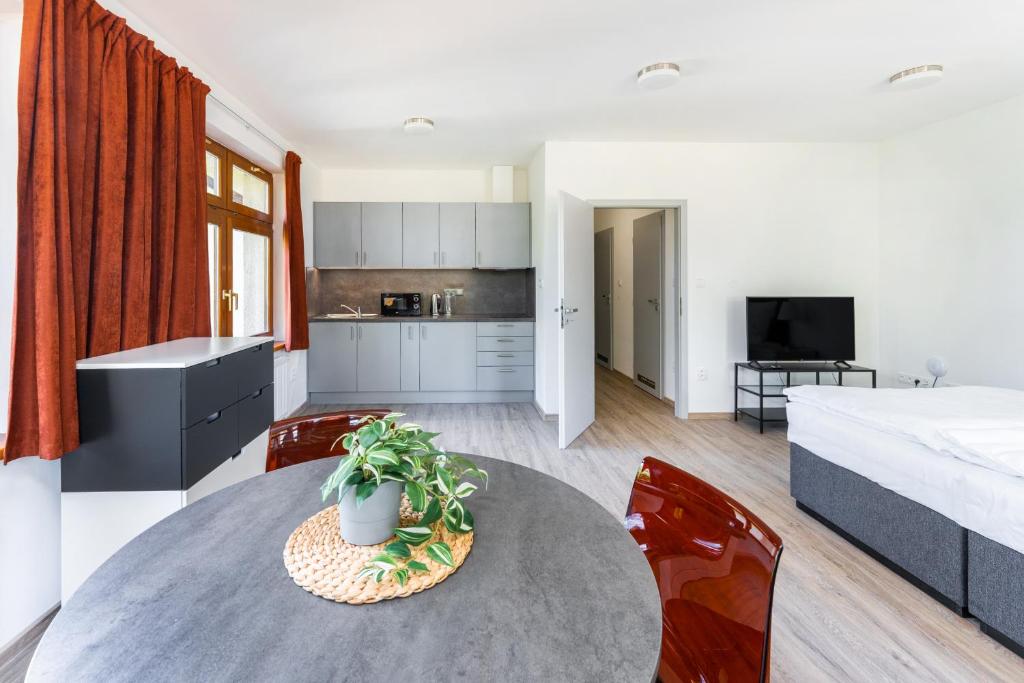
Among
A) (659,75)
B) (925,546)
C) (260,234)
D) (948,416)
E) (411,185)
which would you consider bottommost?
(925,546)

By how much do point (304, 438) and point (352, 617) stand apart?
1.00 metres

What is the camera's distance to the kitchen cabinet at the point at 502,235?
504 cm

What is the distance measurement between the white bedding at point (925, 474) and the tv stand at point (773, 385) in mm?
1634

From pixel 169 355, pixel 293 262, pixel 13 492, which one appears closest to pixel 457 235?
pixel 293 262

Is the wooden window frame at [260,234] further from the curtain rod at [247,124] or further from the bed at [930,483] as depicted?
the bed at [930,483]

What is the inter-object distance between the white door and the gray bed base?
160 centimetres

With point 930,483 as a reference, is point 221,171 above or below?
above

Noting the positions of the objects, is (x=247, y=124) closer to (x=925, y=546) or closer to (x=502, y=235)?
(x=502, y=235)

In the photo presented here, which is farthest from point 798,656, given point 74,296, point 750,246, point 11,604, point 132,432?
point 750,246

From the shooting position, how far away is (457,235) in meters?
5.06

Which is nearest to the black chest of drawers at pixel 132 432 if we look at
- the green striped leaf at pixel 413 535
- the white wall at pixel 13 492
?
the white wall at pixel 13 492

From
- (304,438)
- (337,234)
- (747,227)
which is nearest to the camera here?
(304,438)

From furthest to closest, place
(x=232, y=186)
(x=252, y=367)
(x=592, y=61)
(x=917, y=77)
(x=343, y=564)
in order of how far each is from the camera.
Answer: (x=232, y=186)
(x=917, y=77)
(x=592, y=61)
(x=252, y=367)
(x=343, y=564)

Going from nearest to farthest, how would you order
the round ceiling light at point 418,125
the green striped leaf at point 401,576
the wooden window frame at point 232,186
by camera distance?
1. the green striped leaf at point 401,576
2. the wooden window frame at point 232,186
3. the round ceiling light at point 418,125
